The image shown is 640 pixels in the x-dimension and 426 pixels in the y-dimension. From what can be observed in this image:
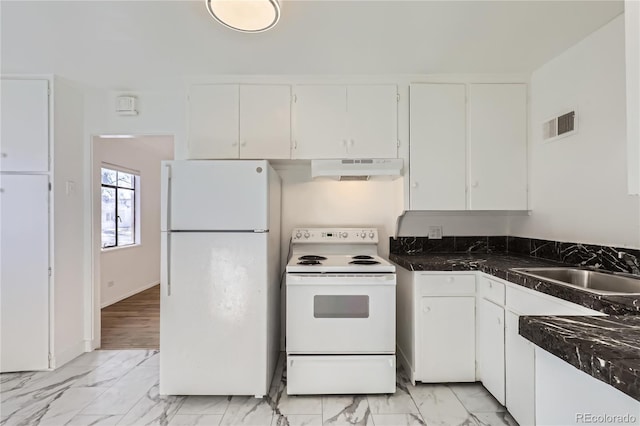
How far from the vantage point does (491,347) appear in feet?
6.77

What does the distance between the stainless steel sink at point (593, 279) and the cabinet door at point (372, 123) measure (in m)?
1.28

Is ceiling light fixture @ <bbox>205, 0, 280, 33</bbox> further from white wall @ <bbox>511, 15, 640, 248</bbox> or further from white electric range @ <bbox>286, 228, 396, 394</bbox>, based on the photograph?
white wall @ <bbox>511, 15, 640, 248</bbox>

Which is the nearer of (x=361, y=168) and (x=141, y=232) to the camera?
(x=361, y=168)

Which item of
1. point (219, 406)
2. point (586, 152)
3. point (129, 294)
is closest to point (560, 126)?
point (586, 152)

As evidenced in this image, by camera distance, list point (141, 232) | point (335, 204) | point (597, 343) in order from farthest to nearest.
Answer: point (141, 232) < point (335, 204) < point (597, 343)

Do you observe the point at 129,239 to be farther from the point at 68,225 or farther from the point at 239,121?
the point at 239,121

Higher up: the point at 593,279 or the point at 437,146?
the point at 437,146

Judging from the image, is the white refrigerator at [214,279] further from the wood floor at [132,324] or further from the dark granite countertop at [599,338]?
the dark granite countertop at [599,338]

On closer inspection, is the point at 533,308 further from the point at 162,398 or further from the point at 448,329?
the point at 162,398

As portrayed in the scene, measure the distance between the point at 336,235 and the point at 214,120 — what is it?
1405 mm

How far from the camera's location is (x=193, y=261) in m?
2.10

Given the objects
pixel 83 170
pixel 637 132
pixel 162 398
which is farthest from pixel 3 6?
pixel 637 132

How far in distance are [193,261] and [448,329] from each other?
1.83 m

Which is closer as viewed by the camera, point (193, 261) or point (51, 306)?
point (193, 261)
